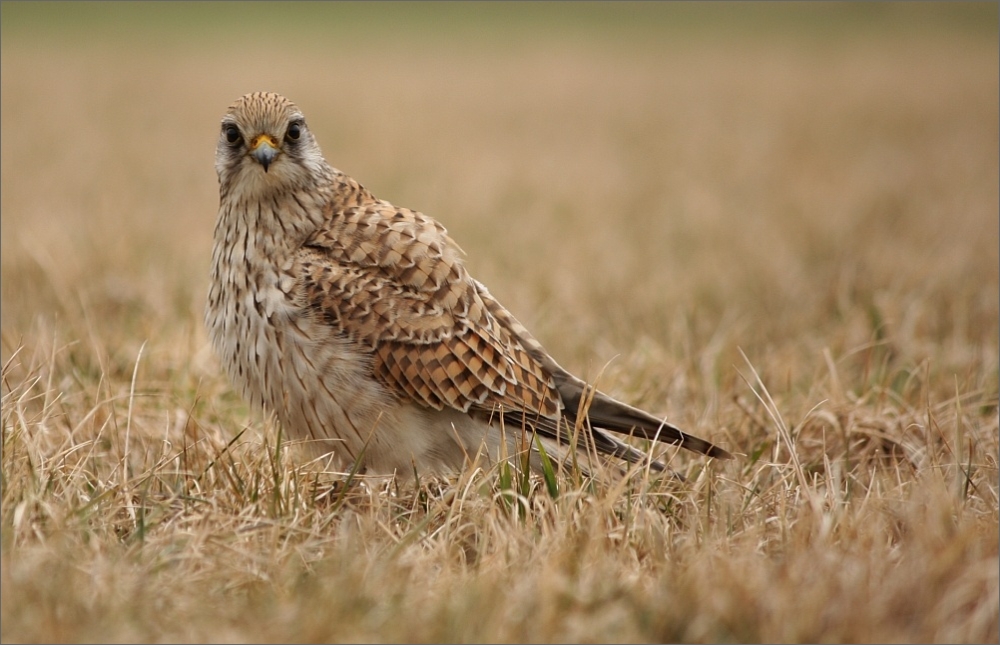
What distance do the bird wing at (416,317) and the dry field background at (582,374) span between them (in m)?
0.34

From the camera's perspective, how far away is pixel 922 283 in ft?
22.5

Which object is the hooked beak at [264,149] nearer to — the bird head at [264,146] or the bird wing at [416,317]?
the bird head at [264,146]

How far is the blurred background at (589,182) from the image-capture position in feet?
20.6

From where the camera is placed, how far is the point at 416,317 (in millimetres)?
4043

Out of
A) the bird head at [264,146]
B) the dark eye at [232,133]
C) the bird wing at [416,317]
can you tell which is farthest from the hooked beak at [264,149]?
the bird wing at [416,317]

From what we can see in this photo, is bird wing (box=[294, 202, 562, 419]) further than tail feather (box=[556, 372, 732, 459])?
Yes

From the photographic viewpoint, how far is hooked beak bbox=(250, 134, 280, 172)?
3996 mm

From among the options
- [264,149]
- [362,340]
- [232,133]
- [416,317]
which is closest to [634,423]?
[416,317]

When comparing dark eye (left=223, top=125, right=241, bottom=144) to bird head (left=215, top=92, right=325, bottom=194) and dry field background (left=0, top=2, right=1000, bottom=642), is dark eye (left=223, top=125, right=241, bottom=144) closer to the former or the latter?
bird head (left=215, top=92, right=325, bottom=194)

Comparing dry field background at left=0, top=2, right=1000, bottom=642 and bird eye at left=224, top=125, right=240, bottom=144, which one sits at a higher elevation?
bird eye at left=224, top=125, right=240, bottom=144

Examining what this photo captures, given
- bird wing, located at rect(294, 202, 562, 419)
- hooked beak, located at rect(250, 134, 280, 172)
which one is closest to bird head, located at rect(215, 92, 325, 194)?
hooked beak, located at rect(250, 134, 280, 172)

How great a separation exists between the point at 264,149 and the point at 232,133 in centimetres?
24

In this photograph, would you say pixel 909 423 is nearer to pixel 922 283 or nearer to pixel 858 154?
pixel 922 283

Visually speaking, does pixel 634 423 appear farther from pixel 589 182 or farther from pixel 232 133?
pixel 589 182
